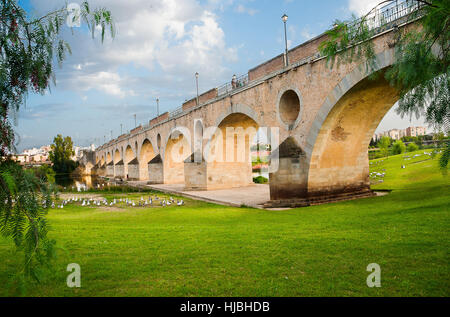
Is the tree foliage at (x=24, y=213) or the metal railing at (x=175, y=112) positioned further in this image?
the metal railing at (x=175, y=112)

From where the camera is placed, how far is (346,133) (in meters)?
12.0

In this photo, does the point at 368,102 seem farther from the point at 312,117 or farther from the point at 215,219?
the point at 215,219

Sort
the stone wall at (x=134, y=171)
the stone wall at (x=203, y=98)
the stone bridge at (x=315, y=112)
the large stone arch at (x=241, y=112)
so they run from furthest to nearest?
the stone wall at (x=134, y=171), the stone wall at (x=203, y=98), the large stone arch at (x=241, y=112), the stone bridge at (x=315, y=112)

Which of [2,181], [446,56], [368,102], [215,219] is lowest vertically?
[215,219]

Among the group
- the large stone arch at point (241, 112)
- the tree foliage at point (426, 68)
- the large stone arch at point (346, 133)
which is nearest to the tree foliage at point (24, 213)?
the tree foliage at point (426, 68)

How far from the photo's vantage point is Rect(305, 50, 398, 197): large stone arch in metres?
10.3

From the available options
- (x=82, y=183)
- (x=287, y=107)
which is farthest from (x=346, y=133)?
(x=82, y=183)

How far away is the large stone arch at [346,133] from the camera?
1034 centimetres

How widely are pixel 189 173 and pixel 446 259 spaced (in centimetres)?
1785

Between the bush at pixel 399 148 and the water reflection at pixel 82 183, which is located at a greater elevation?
the bush at pixel 399 148

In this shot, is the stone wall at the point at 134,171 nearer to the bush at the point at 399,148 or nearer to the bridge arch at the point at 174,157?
the bridge arch at the point at 174,157
